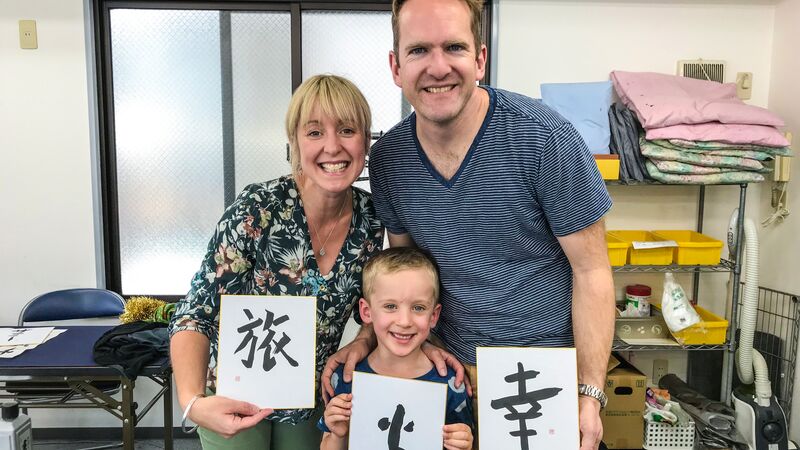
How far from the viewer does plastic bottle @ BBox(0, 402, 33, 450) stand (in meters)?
2.18

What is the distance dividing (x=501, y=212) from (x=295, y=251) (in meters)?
0.47

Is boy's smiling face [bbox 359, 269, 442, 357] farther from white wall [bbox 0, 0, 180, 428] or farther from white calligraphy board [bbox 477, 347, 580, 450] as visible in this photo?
white wall [bbox 0, 0, 180, 428]

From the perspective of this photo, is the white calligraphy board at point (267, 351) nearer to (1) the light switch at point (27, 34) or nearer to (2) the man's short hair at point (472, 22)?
(2) the man's short hair at point (472, 22)

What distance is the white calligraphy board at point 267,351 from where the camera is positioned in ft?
3.66

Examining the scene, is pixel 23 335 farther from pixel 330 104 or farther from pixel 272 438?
pixel 330 104

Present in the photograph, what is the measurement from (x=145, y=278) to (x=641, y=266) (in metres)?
2.48

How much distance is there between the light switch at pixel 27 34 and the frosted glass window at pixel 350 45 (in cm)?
127

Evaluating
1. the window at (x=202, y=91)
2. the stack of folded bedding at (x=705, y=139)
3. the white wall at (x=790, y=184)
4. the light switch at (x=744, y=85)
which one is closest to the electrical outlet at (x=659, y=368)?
the white wall at (x=790, y=184)

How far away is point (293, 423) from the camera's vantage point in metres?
1.33

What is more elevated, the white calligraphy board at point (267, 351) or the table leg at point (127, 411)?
the white calligraphy board at point (267, 351)

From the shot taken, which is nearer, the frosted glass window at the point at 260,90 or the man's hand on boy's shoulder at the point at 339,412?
the man's hand on boy's shoulder at the point at 339,412

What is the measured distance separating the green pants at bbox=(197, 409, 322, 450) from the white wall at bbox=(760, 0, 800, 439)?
2.32 metres

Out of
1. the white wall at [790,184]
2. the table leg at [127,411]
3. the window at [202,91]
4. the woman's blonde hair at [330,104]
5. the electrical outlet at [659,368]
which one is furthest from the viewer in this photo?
the electrical outlet at [659,368]

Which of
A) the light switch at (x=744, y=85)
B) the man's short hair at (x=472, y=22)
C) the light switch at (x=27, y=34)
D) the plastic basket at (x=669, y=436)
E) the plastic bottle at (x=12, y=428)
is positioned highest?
the light switch at (x=27, y=34)
